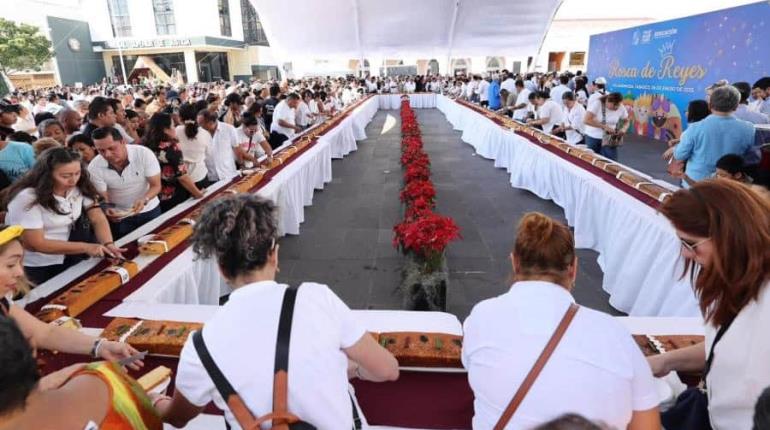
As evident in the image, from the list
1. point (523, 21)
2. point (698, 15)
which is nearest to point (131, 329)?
point (698, 15)

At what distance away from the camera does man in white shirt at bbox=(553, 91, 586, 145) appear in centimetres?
520

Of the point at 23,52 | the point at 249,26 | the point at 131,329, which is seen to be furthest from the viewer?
the point at 249,26

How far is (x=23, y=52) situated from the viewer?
21953 mm

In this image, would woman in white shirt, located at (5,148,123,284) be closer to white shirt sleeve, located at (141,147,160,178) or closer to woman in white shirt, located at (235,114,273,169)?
white shirt sleeve, located at (141,147,160,178)

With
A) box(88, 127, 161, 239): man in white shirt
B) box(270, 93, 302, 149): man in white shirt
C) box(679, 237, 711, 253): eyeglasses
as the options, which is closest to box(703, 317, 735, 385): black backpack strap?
box(679, 237, 711, 253): eyeglasses

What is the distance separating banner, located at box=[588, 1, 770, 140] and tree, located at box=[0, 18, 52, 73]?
25.7 m

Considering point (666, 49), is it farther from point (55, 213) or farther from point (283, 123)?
point (55, 213)

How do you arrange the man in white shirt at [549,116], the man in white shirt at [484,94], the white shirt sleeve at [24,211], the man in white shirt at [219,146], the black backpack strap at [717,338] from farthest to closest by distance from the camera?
1. the man in white shirt at [484,94]
2. the man in white shirt at [549,116]
3. the man in white shirt at [219,146]
4. the white shirt sleeve at [24,211]
5. the black backpack strap at [717,338]

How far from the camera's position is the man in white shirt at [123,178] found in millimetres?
2445

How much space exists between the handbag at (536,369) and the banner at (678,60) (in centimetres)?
713

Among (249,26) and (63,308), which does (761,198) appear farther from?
(249,26)

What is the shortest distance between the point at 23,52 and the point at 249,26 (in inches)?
716

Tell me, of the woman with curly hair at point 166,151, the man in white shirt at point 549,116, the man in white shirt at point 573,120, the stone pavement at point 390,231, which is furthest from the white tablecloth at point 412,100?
the woman with curly hair at point 166,151

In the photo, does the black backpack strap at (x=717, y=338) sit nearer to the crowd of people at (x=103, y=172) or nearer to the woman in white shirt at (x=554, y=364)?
the woman in white shirt at (x=554, y=364)
